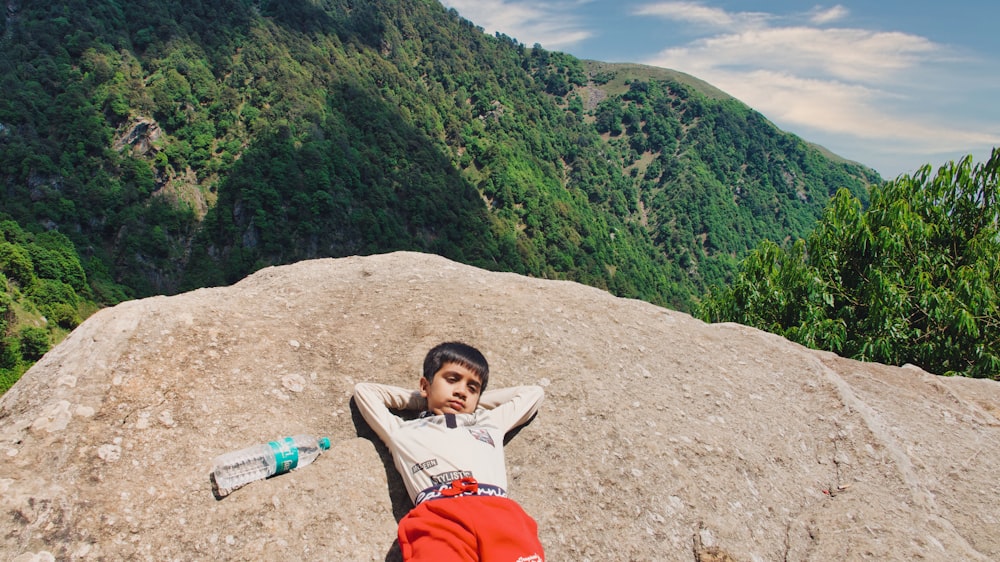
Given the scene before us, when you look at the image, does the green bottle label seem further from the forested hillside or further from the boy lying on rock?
the forested hillside

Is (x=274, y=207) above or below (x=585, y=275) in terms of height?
above

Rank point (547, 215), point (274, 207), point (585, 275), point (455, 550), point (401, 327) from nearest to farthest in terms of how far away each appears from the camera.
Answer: point (455, 550) < point (401, 327) < point (274, 207) < point (585, 275) < point (547, 215)

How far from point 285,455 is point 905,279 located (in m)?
12.7

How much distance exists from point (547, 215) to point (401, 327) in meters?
160

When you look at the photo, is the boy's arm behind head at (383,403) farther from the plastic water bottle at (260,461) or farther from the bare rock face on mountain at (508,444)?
the plastic water bottle at (260,461)

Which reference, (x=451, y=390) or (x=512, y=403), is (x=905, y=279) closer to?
(x=512, y=403)

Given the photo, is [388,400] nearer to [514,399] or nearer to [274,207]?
[514,399]

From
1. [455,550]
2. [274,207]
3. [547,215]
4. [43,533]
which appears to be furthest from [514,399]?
[547,215]

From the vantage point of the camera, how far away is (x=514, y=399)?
502cm

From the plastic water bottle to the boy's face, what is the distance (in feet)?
3.20

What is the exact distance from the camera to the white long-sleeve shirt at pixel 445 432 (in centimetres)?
412

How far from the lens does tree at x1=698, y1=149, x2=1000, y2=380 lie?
429 inches

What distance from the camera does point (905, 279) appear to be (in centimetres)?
1201

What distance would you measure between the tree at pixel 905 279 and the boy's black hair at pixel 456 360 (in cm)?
913
